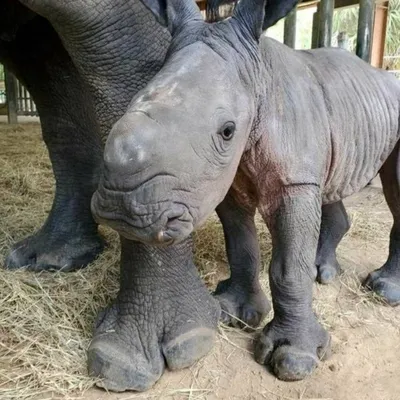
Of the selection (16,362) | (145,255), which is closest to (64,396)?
(16,362)

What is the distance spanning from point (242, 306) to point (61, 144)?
1.17 m

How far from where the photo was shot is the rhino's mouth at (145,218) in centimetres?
151

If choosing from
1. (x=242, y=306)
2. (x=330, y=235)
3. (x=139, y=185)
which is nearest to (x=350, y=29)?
(x=330, y=235)

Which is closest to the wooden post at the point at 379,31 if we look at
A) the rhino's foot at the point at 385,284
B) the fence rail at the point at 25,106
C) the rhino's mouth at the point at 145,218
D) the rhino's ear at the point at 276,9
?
the fence rail at the point at 25,106

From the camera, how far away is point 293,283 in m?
2.03

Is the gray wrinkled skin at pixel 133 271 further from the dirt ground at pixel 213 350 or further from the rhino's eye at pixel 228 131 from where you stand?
the rhino's eye at pixel 228 131

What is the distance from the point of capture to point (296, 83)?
2.06 metres

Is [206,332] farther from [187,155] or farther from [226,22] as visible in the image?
[226,22]

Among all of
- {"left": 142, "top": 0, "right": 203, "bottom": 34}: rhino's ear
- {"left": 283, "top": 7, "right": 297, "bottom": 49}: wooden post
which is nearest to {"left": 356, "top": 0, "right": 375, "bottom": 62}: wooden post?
{"left": 283, "top": 7, "right": 297, "bottom": 49}: wooden post

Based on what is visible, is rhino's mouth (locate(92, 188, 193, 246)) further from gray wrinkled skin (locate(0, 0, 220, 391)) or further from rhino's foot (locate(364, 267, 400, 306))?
rhino's foot (locate(364, 267, 400, 306))

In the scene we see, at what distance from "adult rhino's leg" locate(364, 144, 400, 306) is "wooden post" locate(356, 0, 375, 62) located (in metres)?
1.89

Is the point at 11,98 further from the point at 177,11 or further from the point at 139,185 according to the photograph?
the point at 139,185

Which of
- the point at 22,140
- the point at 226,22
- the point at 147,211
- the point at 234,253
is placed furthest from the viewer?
the point at 22,140

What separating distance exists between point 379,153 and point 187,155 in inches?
49.7
